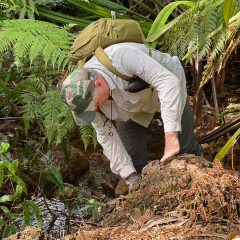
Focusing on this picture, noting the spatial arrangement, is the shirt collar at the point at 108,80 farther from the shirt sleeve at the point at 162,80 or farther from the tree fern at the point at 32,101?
the tree fern at the point at 32,101

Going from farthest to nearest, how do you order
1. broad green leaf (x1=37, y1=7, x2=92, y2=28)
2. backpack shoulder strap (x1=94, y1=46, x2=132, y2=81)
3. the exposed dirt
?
broad green leaf (x1=37, y1=7, x2=92, y2=28) < backpack shoulder strap (x1=94, y1=46, x2=132, y2=81) < the exposed dirt

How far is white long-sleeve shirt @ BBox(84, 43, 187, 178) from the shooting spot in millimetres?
1855

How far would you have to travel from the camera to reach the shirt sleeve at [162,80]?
71.9 inches

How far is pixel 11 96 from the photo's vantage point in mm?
2891

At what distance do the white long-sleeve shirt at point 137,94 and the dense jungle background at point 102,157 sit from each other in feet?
1.06

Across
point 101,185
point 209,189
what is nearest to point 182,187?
point 209,189

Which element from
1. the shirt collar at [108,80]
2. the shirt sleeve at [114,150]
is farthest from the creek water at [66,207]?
the shirt collar at [108,80]

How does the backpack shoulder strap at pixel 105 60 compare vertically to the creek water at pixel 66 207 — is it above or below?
above

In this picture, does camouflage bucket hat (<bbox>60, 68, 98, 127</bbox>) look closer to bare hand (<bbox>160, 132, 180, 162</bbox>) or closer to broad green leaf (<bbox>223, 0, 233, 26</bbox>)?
bare hand (<bbox>160, 132, 180, 162</bbox>)

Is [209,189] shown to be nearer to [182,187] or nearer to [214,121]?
[182,187]

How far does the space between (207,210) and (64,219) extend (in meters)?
1.96

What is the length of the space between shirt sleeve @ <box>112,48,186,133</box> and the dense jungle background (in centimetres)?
32

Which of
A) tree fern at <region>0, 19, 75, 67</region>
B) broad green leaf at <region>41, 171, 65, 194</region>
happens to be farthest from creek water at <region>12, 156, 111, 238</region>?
tree fern at <region>0, 19, 75, 67</region>

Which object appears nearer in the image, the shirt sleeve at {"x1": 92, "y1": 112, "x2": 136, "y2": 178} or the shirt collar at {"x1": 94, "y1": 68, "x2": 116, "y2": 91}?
the shirt collar at {"x1": 94, "y1": 68, "x2": 116, "y2": 91}
